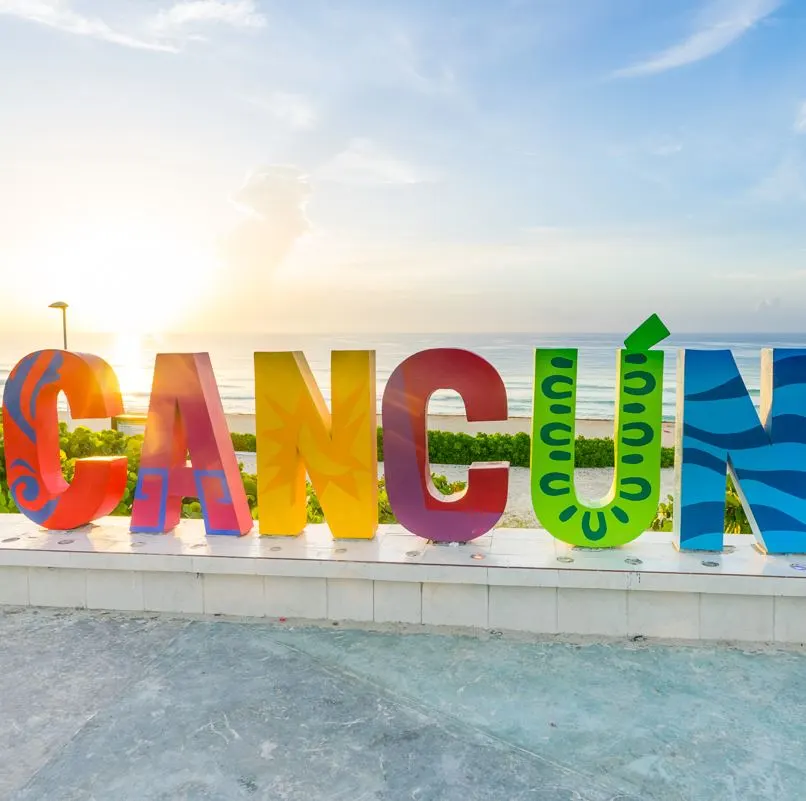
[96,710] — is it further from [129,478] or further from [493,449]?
[493,449]

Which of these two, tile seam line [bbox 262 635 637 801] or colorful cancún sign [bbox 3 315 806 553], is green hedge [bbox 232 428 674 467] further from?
tile seam line [bbox 262 635 637 801]

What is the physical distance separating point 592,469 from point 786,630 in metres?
12.4

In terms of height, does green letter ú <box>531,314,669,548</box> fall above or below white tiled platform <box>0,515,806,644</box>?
above

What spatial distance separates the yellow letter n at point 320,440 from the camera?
6.94 metres

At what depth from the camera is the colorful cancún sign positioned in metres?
6.57

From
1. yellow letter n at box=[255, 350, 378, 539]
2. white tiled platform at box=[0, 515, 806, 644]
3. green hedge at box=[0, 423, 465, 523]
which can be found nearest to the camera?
white tiled platform at box=[0, 515, 806, 644]

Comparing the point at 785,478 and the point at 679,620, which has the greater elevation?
the point at 785,478

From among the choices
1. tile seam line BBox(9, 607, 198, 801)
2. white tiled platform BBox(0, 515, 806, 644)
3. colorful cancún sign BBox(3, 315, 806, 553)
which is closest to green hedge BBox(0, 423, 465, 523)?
colorful cancún sign BBox(3, 315, 806, 553)

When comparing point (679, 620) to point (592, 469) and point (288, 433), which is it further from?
point (592, 469)

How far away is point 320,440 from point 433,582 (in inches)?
66.3

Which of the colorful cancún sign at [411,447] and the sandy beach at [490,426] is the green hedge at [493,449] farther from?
the colorful cancún sign at [411,447]

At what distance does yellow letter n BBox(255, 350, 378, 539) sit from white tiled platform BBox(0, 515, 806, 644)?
326mm

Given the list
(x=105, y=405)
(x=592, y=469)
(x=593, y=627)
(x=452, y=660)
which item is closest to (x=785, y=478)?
(x=593, y=627)

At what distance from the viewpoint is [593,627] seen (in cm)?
642
